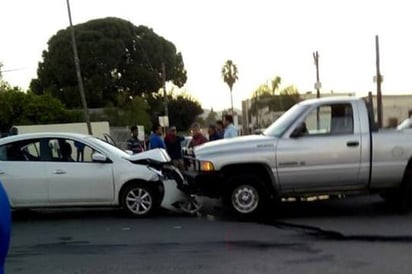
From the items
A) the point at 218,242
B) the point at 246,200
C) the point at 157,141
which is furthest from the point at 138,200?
the point at 157,141

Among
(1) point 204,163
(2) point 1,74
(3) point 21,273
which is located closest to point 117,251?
(3) point 21,273

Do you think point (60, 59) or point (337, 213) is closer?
point (337, 213)

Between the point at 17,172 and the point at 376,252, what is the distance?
19.9 ft

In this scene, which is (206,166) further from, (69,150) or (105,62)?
(105,62)

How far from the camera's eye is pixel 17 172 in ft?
35.6

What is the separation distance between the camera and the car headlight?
1048 cm

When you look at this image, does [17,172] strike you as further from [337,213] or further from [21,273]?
[337,213]

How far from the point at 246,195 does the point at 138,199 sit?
1860 mm

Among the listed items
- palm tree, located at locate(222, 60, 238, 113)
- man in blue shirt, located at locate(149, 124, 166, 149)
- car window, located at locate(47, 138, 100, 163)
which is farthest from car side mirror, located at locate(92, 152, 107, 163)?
palm tree, located at locate(222, 60, 238, 113)

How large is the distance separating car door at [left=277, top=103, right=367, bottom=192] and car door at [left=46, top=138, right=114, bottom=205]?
2.91 m

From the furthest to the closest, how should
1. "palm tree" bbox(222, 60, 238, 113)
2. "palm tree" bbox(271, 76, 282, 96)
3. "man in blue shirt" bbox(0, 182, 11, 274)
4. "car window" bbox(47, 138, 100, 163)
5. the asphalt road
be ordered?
"palm tree" bbox(222, 60, 238, 113) < "palm tree" bbox(271, 76, 282, 96) < "car window" bbox(47, 138, 100, 163) < the asphalt road < "man in blue shirt" bbox(0, 182, 11, 274)

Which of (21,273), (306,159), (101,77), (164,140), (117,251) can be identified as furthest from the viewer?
(101,77)

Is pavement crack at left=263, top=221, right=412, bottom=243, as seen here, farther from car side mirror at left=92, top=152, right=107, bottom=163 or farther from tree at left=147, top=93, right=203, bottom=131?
tree at left=147, top=93, right=203, bottom=131

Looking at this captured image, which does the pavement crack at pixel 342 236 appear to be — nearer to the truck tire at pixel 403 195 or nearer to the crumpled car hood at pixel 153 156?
the truck tire at pixel 403 195
